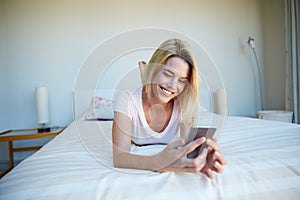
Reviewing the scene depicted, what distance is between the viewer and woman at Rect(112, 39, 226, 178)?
64cm

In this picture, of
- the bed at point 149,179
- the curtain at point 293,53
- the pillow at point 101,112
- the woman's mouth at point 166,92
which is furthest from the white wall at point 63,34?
the woman's mouth at point 166,92

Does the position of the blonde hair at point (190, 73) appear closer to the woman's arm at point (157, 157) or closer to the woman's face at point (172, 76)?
the woman's face at point (172, 76)

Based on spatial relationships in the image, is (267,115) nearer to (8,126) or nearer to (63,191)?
(63,191)

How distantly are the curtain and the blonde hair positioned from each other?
1981 mm

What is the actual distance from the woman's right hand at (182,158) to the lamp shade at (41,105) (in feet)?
6.40

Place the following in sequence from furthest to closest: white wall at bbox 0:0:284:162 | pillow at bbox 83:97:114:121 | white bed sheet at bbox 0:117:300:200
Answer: white wall at bbox 0:0:284:162 < pillow at bbox 83:97:114:121 < white bed sheet at bbox 0:117:300:200

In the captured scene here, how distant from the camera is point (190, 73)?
2.87 feet

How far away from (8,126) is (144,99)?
2.12 m

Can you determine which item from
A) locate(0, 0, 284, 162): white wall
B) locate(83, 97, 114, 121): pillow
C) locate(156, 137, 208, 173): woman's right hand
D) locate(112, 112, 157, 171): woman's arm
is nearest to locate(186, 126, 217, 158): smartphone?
locate(156, 137, 208, 173): woman's right hand

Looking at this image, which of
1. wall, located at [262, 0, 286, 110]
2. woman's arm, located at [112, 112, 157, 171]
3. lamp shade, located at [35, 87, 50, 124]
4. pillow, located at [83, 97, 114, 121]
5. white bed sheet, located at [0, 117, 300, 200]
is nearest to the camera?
white bed sheet, located at [0, 117, 300, 200]

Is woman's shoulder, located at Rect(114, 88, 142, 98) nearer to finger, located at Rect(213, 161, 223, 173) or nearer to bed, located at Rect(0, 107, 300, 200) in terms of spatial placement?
bed, located at Rect(0, 107, 300, 200)

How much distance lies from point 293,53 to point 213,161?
93.1 inches

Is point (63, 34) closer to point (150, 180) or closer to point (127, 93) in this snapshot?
point (127, 93)

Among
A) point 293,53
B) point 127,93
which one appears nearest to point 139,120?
point 127,93
